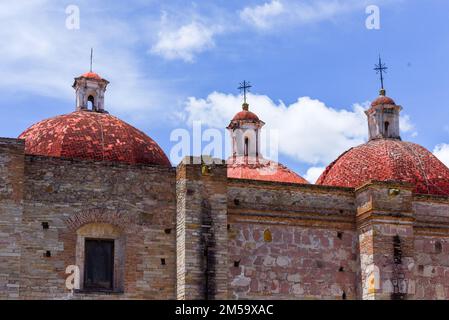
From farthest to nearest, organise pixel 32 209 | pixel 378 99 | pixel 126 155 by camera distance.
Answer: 1. pixel 378 99
2. pixel 126 155
3. pixel 32 209

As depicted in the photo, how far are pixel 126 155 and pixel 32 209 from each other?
329cm

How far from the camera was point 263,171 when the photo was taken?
80.5ft

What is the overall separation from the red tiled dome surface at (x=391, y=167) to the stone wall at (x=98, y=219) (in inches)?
249

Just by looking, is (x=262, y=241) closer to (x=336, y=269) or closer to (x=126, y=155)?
(x=336, y=269)

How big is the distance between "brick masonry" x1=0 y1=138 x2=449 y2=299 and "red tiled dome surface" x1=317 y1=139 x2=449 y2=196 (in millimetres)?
1977

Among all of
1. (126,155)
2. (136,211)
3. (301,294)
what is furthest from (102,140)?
(301,294)

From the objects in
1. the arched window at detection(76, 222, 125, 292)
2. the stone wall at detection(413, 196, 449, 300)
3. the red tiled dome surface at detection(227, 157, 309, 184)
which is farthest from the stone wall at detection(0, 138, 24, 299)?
the stone wall at detection(413, 196, 449, 300)

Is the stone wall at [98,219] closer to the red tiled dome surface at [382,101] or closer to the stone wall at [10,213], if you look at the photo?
the stone wall at [10,213]

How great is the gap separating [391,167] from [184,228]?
23.8 feet

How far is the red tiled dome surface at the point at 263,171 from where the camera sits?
79.1 ft

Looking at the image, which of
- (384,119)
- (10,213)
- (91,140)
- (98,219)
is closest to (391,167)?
(384,119)

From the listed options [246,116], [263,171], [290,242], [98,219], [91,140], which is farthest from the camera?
[246,116]

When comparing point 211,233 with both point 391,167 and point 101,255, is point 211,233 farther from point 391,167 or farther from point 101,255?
point 391,167

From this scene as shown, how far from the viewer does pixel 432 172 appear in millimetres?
23391
